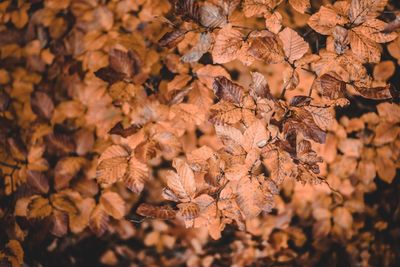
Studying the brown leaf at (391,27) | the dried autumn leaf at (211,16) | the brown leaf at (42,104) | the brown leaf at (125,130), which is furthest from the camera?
the brown leaf at (42,104)

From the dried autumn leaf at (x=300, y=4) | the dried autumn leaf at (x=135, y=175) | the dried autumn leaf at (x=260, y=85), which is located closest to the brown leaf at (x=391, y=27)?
the dried autumn leaf at (x=300, y=4)

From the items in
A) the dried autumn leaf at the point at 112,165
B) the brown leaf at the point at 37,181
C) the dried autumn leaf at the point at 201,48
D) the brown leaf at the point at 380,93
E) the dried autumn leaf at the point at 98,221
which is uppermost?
the dried autumn leaf at the point at 201,48

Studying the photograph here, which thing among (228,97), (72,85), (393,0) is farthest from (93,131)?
(393,0)

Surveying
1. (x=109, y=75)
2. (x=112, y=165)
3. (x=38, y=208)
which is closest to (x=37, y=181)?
(x=38, y=208)

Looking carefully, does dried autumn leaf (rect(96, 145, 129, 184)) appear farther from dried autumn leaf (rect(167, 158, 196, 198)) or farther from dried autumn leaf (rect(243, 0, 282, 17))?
dried autumn leaf (rect(243, 0, 282, 17))

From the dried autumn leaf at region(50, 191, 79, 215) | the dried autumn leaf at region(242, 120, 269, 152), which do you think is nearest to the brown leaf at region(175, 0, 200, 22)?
the dried autumn leaf at region(242, 120, 269, 152)

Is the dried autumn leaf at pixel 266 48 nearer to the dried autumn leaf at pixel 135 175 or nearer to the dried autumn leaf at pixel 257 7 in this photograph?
the dried autumn leaf at pixel 257 7

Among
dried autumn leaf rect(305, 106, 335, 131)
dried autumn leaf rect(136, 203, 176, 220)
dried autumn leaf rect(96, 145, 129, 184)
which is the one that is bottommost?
dried autumn leaf rect(136, 203, 176, 220)

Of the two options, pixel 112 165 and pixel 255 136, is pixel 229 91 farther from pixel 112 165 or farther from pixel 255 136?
pixel 112 165
